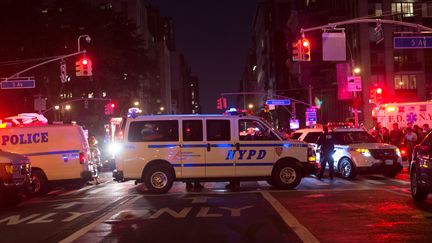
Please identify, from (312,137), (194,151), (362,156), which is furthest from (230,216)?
(312,137)

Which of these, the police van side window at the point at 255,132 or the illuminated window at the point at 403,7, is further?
the illuminated window at the point at 403,7

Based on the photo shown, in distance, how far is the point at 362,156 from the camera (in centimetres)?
2077

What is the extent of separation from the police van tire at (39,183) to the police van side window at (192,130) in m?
5.00

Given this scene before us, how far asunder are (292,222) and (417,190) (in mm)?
4099

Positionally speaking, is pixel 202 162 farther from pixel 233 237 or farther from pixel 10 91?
pixel 10 91

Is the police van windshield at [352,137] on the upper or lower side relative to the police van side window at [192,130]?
lower

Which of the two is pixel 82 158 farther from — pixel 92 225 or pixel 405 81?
pixel 405 81

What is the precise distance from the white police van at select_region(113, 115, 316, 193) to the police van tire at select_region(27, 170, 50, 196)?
294 centimetres

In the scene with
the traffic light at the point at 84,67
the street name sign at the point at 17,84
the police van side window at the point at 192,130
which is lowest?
the police van side window at the point at 192,130

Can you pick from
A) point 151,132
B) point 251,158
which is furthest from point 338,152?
point 151,132

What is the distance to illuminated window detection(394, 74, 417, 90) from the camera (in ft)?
202

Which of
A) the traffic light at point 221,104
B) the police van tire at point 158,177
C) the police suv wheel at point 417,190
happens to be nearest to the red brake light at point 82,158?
the police van tire at point 158,177

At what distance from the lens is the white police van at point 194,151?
1753cm

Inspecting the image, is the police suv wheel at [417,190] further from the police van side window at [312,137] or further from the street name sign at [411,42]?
the street name sign at [411,42]
